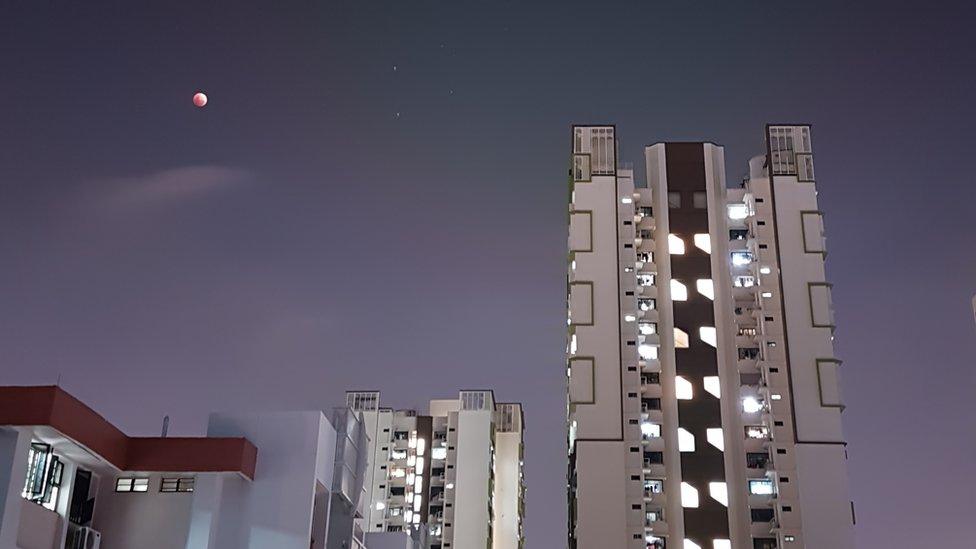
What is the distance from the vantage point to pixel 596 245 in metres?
57.5

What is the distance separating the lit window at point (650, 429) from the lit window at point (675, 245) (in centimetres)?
903

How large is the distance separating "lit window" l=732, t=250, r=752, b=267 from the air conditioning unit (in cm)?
3773

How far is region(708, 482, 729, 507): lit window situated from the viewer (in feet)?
171

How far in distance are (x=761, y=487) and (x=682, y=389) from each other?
583 cm

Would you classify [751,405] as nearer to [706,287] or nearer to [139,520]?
[706,287]

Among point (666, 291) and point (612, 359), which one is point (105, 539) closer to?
point (612, 359)

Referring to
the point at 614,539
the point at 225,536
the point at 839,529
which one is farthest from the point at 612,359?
the point at 225,536

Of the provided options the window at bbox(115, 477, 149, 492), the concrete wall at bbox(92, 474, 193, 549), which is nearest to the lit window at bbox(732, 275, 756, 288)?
the concrete wall at bbox(92, 474, 193, 549)

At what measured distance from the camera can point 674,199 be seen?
2328 inches

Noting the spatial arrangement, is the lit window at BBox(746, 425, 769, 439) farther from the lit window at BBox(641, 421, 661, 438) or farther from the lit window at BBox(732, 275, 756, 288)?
the lit window at BBox(732, 275, 756, 288)

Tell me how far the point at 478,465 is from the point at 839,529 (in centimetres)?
2899

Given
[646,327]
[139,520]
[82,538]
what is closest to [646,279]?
[646,327]

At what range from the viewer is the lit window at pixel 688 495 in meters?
52.3

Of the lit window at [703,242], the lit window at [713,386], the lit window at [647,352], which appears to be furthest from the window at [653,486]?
the lit window at [703,242]
